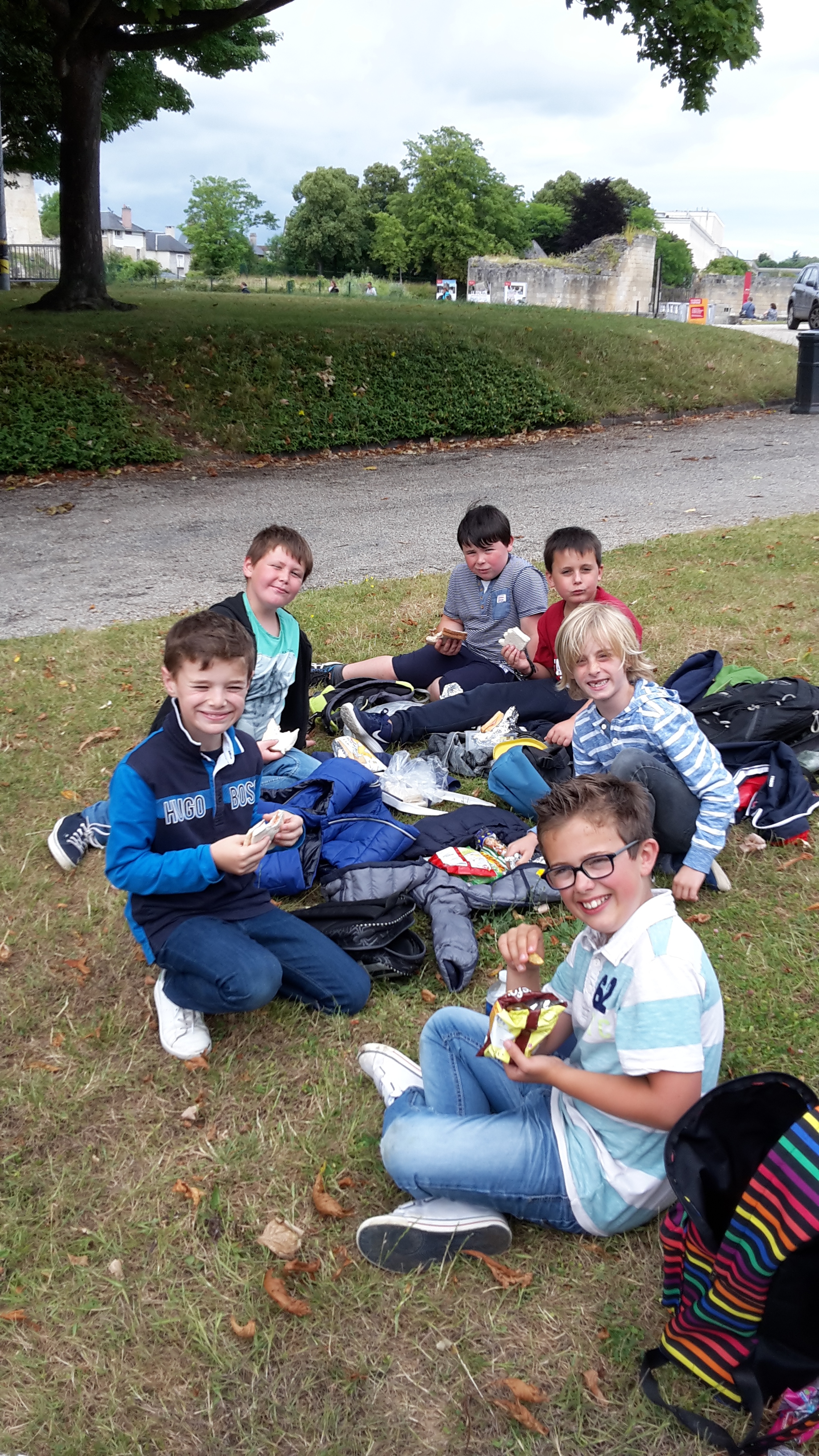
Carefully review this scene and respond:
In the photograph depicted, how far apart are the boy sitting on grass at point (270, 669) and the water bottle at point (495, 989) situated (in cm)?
142

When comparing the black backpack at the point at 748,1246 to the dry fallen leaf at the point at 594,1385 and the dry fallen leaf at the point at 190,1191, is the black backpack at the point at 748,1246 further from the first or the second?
the dry fallen leaf at the point at 190,1191

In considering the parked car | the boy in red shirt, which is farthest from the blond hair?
the parked car

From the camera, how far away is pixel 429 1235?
2.29 metres

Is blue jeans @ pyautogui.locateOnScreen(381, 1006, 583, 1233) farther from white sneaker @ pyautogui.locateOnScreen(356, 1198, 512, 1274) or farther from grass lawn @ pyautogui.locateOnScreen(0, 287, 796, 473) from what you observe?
grass lawn @ pyautogui.locateOnScreen(0, 287, 796, 473)

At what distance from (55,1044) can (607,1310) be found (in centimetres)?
183

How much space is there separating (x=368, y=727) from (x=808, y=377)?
46.0 ft

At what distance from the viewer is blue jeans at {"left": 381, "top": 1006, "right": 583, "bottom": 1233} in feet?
7.51

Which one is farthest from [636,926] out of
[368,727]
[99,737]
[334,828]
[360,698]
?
[99,737]

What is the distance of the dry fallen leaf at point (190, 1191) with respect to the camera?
8.39 feet

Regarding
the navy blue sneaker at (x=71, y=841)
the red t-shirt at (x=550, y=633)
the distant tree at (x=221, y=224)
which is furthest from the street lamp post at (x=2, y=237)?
the distant tree at (x=221, y=224)

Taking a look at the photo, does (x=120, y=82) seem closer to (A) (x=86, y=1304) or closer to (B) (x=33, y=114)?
(B) (x=33, y=114)

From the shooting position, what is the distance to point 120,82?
20.2m

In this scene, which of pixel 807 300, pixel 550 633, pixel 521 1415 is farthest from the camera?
pixel 807 300

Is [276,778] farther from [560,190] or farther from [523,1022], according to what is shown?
[560,190]
